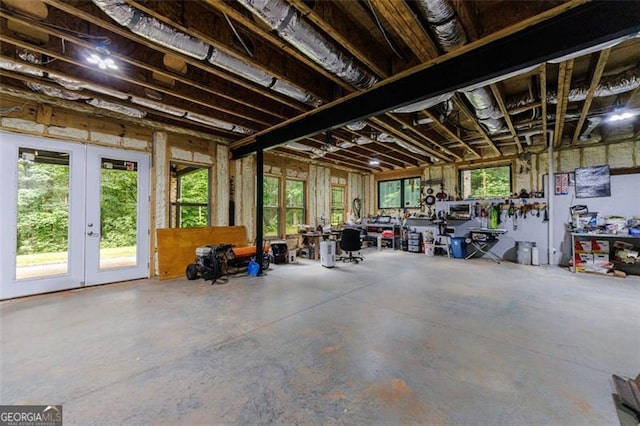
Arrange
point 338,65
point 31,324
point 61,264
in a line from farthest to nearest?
point 61,264, point 31,324, point 338,65

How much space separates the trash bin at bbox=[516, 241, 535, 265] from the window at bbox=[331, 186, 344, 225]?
5383 millimetres

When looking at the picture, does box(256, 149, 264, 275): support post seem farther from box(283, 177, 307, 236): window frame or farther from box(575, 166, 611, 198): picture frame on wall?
box(575, 166, 611, 198): picture frame on wall

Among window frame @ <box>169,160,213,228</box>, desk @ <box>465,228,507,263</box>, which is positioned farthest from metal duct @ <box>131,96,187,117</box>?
desk @ <box>465,228,507,263</box>

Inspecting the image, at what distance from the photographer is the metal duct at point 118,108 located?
3.77m

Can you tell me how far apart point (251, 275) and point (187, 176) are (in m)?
2.86

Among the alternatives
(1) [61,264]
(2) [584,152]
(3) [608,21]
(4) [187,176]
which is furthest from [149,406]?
(2) [584,152]

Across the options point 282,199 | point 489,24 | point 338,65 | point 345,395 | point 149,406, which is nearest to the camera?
point 149,406

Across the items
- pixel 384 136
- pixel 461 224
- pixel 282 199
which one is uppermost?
pixel 384 136

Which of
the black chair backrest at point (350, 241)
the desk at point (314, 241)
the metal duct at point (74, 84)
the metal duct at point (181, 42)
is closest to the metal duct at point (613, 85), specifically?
the metal duct at point (181, 42)

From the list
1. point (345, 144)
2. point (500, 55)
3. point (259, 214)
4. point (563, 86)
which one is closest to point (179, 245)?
point (259, 214)

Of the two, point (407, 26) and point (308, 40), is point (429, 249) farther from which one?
point (308, 40)

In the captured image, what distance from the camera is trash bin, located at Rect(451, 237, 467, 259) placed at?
23.6 ft

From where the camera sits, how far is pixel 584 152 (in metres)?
6.02

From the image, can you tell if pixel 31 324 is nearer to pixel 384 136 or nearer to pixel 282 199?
pixel 282 199
